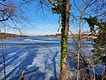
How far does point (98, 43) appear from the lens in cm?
1073

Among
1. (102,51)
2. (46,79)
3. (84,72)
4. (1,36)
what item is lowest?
(46,79)

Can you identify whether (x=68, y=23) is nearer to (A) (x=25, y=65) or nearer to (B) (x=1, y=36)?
(B) (x=1, y=36)

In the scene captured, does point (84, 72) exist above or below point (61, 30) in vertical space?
below

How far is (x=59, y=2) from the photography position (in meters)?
6.60

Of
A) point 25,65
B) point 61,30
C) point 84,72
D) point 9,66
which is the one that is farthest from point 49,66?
point 61,30

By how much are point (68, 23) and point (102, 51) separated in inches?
191

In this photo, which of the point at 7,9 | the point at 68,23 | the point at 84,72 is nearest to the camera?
the point at 7,9

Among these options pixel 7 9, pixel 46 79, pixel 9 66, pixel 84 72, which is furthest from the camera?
pixel 9 66

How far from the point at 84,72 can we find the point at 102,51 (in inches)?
55.4

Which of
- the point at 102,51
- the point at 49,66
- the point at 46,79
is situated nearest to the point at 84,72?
the point at 102,51

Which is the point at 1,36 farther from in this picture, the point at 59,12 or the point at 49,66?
the point at 49,66

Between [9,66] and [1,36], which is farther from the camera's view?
[9,66]

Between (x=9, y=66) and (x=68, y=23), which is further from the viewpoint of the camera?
(x=9, y=66)

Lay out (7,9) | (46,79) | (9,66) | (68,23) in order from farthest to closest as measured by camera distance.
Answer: (9,66), (46,79), (68,23), (7,9)
